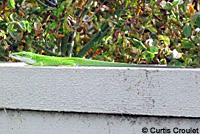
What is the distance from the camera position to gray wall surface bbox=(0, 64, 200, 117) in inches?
79.5

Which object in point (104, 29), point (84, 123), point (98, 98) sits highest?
point (104, 29)

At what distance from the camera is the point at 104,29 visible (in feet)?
11.6

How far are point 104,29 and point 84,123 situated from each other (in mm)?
1526

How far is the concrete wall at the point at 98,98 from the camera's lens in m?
2.03

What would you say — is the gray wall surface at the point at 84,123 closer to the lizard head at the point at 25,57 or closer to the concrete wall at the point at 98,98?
the concrete wall at the point at 98,98

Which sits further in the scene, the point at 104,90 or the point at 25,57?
the point at 25,57

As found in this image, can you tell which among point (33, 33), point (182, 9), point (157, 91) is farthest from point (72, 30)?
point (157, 91)

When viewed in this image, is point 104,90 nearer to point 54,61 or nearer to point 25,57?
point 54,61

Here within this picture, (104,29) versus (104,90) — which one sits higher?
(104,29)

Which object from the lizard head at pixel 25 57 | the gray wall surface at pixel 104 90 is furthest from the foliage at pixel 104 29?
the gray wall surface at pixel 104 90

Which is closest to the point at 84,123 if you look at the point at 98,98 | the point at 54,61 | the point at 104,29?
the point at 98,98

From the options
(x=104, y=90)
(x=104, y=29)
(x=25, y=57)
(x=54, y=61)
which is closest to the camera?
(x=104, y=90)

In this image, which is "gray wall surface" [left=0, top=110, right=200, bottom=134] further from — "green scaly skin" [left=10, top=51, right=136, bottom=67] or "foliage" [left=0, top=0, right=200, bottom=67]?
"foliage" [left=0, top=0, right=200, bottom=67]

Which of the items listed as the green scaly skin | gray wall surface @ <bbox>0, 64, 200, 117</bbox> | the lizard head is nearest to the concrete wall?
gray wall surface @ <bbox>0, 64, 200, 117</bbox>
